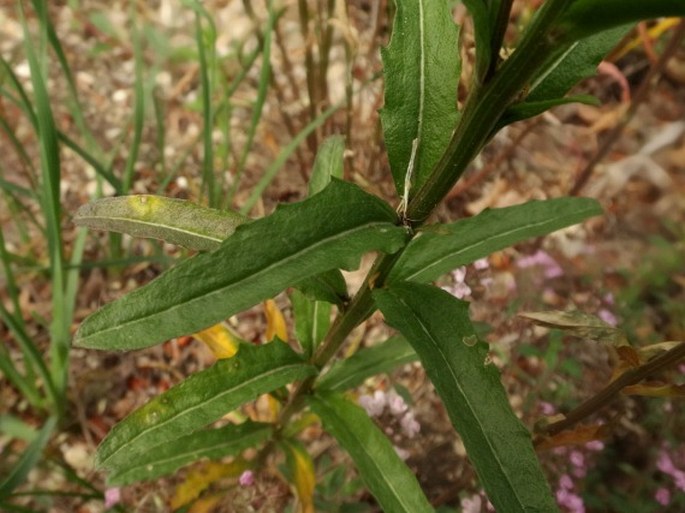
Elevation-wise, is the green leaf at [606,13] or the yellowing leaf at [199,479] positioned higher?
the green leaf at [606,13]

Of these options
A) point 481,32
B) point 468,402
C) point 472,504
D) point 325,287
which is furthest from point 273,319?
point 481,32

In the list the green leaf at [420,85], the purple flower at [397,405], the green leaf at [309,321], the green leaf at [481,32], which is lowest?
the purple flower at [397,405]

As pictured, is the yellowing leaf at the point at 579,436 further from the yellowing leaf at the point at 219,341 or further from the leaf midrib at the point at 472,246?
the yellowing leaf at the point at 219,341

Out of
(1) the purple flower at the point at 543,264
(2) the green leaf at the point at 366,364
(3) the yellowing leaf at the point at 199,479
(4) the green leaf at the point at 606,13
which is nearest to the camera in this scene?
(4) the green leaf at the point at 606,13

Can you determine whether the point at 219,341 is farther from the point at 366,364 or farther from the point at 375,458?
the point at 375,458

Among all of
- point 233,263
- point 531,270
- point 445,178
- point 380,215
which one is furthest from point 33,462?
point 531,270

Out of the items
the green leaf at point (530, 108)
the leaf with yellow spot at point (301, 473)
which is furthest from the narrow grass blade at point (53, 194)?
the green leaf at point (530, 108)
